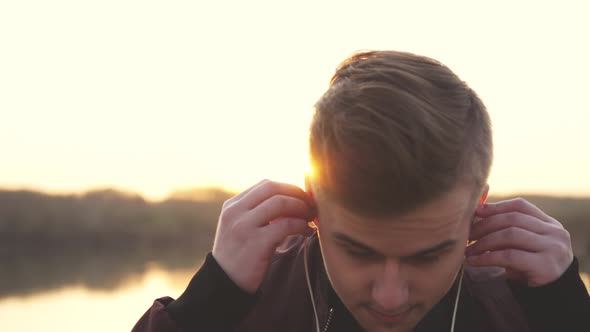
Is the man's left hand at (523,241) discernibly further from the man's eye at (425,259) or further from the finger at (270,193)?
the finger at (270,193)

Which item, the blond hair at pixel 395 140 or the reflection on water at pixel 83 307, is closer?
the blond hair at pixel 395 140

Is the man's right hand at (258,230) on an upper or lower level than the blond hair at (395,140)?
lower

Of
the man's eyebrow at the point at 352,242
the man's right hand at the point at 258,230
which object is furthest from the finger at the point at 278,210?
the man's eyebrow at the point at 352,242

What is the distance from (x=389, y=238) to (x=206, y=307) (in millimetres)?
609

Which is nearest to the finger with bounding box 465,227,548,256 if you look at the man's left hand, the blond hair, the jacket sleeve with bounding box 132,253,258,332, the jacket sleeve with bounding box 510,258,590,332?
the man's left hand

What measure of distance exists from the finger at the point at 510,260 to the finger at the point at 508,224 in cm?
7

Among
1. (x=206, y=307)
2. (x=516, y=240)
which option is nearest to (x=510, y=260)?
(x=516, y=240)

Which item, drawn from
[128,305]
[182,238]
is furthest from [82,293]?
[182,238]

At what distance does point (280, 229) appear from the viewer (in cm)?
204

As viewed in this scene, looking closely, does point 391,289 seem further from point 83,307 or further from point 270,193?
point 83,307

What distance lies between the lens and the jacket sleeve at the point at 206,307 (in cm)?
201

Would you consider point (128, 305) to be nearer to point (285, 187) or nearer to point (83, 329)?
point (83, 329)

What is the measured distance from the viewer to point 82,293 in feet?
38.9

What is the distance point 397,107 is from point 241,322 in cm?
84
